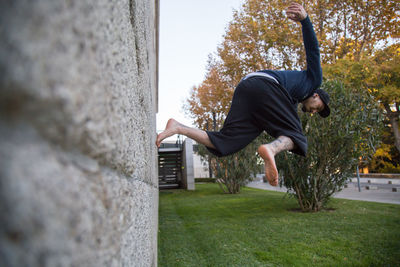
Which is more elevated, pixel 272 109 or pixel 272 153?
pixel 272 109

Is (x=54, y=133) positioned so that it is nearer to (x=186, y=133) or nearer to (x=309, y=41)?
(x=186, y=133)

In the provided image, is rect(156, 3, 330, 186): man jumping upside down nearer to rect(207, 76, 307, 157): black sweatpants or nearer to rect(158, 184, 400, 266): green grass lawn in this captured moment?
rect(207, 76, 307, 157): black sweatpants

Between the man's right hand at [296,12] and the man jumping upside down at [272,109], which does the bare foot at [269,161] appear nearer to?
the man jumping upside down at [272,109]

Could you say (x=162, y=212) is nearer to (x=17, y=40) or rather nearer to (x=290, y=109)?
(x=290, y=109)

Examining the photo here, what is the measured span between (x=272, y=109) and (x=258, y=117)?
0.20 metres

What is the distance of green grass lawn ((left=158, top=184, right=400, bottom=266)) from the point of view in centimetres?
425

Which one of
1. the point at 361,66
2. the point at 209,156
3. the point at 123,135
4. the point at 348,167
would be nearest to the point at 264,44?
the point at 361,66

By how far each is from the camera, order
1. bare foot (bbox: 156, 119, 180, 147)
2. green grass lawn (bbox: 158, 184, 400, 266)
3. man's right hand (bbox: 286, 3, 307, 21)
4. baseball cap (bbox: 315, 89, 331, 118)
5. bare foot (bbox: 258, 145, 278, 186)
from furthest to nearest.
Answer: green grass lawn (bbox: 158, 184, 400, 266) → baseball cap (bbox: 315, 89, 331, 118) → bare foot (bbox: 156, 119, 180, 147) → man's right hand (bbox: 286, 3, 307, 21) → bare foot (bbox: 258, 145, 278, 186)

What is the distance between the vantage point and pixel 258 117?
2.86 m

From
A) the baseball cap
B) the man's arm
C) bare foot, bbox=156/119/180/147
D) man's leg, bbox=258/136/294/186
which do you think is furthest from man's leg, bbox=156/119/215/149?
the baseball cap

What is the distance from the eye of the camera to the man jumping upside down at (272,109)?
106 inches

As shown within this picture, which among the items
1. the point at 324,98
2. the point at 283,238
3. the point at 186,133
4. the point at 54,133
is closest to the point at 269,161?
the point at 186,133

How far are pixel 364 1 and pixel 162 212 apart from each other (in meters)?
13.6

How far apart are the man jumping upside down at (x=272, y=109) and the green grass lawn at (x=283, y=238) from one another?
2.11 metres
